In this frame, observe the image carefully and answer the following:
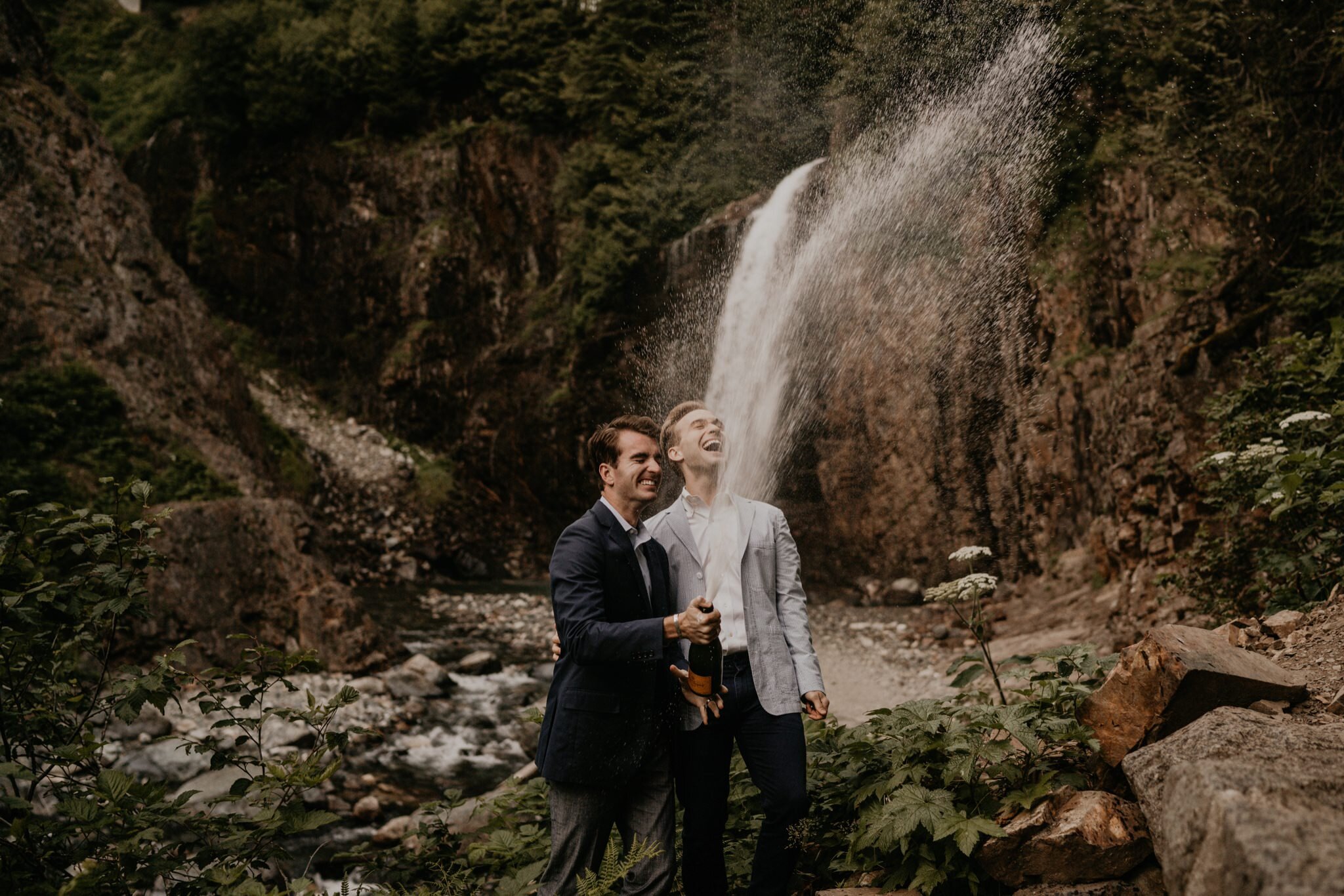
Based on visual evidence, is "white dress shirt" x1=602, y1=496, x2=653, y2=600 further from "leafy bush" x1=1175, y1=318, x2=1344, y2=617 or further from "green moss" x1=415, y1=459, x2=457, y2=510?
"green moss" x1=415, y1=459, x2=457, y2=510

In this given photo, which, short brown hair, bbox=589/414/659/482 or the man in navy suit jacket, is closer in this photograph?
the man in navy suit jacket

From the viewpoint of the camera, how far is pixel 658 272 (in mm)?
16891

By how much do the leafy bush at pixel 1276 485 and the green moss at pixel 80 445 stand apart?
961 centimetres

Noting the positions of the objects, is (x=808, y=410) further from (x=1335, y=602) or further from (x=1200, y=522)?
(x=1335, y=602)

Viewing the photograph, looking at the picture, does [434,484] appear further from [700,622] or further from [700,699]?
[700,622]

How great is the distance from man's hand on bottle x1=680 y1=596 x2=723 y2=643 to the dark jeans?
50cm

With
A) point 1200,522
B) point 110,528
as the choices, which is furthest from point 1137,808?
point 1200,522

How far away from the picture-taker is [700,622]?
8.52 feet

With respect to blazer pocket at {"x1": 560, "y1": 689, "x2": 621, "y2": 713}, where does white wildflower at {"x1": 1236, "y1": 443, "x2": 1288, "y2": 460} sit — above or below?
above

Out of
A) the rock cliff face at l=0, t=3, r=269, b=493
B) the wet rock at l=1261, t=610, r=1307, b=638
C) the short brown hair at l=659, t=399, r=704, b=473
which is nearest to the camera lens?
the short brown hair at l=659, t=399, r=704, b=473

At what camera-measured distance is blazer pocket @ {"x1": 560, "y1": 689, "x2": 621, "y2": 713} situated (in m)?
2.84

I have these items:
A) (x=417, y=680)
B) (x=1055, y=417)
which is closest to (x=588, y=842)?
(x=417, y=680)

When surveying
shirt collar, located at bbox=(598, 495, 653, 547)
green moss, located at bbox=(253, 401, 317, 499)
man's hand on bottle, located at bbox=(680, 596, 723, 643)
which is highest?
green moss, located at bbox=(253, 401, 317, 499)

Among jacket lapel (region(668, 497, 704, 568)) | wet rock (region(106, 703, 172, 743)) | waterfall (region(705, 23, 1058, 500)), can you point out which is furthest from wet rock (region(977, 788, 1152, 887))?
waterfall (region(705, 23, 1058, 500))
